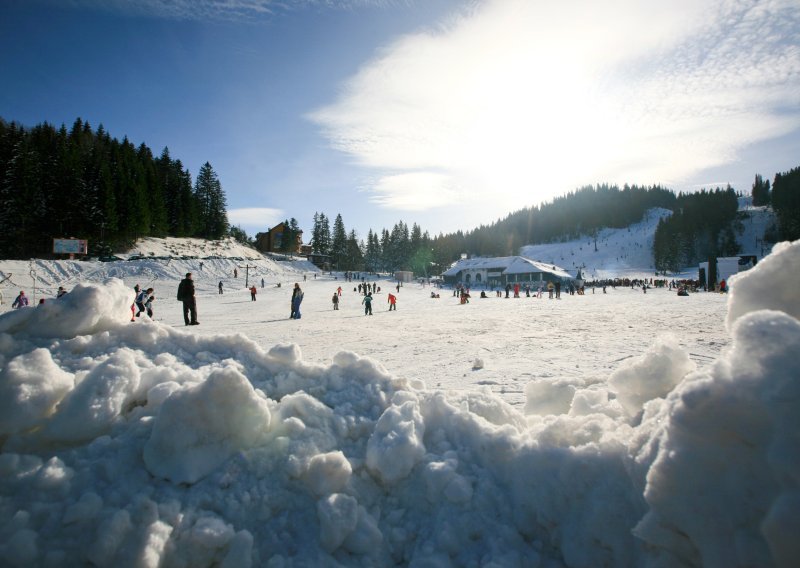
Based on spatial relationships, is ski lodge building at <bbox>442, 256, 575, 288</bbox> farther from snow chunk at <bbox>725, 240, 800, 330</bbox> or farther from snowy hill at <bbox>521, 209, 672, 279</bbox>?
snow chunk at <bbox>725, 240, 800, 330</bbox>

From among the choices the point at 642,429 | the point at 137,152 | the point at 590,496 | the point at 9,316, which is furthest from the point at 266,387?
the point at 137,152

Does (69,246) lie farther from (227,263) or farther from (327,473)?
(327,473)

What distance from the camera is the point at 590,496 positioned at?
230 centimetres

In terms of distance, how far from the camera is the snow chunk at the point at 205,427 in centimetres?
240

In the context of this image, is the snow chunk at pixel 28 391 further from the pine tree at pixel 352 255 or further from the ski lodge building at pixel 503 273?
the pine tree at pixel 352 255

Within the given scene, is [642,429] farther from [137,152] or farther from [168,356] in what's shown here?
[137,152]

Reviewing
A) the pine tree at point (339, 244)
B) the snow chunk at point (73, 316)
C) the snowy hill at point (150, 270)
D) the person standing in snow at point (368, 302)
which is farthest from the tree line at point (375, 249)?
the snow chunk at point (73, 316)

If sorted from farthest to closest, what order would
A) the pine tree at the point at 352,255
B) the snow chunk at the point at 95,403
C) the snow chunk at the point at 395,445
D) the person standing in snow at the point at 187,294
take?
the pine tree at the point at 352,255, the person standing in snow at the point at 187,294, the snow chunk at the point at 395,445, the snow chunk at the point at 95,403

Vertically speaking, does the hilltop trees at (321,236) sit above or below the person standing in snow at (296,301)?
above

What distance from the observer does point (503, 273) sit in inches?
3221

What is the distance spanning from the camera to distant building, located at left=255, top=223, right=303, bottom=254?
99.8 meters

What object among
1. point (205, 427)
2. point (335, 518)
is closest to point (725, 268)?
point (335, 518)

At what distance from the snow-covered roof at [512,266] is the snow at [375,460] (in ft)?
263

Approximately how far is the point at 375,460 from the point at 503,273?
270ft
